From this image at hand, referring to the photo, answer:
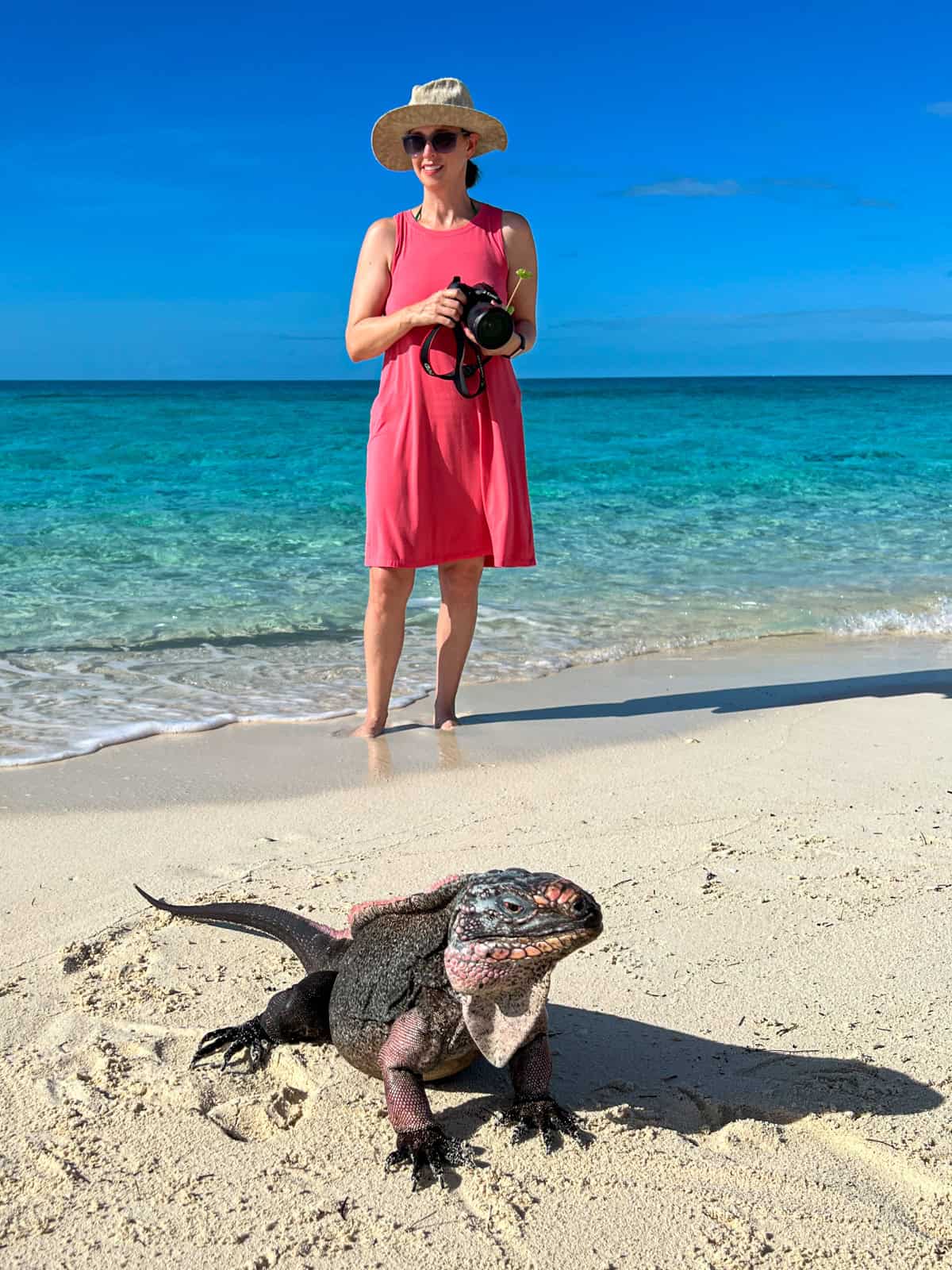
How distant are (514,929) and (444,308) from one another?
2.91 metres

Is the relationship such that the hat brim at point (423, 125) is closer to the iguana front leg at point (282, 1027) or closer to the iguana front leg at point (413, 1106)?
the iguana front leg at point (282, 1027)

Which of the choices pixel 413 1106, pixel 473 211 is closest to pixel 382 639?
pixel 473 211

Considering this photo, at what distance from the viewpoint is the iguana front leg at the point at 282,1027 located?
2.49 m

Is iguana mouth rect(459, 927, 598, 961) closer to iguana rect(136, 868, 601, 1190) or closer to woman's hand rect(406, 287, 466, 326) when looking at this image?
iguana rect(136, 868, 601, 1190)

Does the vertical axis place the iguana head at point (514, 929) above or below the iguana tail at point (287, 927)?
above

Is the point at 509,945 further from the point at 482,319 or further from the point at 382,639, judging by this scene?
the point at 382,639

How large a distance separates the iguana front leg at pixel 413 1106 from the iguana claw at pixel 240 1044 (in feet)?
1.05

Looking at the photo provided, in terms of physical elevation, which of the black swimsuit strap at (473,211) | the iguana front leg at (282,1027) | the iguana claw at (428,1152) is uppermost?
the black swimsuit strap at (473,211)

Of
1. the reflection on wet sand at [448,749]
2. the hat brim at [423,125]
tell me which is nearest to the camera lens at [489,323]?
the hat brim at [423,125]

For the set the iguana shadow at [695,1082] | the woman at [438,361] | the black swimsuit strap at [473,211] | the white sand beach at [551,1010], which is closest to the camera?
the white sand beach at [551,1010]

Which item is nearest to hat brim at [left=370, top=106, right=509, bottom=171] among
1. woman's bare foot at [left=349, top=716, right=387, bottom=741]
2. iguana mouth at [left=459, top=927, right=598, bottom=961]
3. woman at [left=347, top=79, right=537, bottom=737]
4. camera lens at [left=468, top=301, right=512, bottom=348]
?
woman at [left=347, top=79, right=537, bottom=737]

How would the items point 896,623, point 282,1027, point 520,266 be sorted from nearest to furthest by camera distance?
1. point 282,1027
2. point 520,266
3. point 896,623

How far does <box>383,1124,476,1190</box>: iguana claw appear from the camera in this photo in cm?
213

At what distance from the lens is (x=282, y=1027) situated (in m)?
2.50
